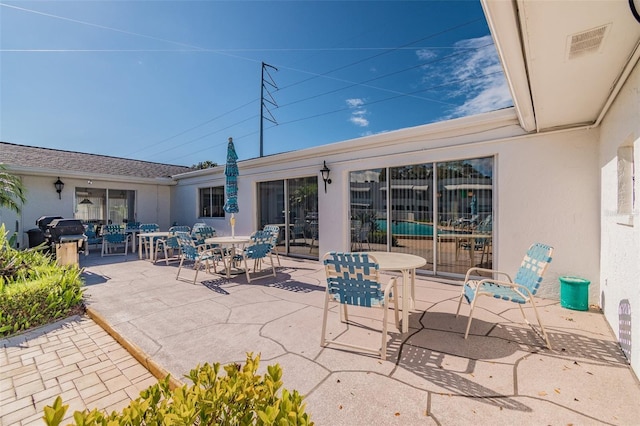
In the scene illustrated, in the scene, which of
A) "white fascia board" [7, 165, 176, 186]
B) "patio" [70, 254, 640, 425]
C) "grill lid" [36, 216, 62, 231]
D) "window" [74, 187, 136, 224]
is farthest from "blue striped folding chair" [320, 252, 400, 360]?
"window" [74, 187, 136, 224]

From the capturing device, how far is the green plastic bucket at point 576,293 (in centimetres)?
379

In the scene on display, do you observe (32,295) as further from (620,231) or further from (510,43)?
(620,231)

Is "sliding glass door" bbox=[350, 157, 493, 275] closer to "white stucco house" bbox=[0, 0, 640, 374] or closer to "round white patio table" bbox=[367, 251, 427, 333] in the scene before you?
"white stucco house" bbox=[0, 0, 640, 374]

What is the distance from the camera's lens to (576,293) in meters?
3.82

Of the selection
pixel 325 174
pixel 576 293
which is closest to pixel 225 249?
pixel 325 174

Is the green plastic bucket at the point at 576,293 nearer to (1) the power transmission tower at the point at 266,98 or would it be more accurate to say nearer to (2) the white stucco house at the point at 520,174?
(2) the white stucco house at the point at 520,174

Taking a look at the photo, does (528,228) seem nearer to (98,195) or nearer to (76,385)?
(76,385)

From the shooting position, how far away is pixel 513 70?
8.29 feet

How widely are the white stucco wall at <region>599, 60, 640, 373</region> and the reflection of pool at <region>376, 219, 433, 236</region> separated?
248 centimetres

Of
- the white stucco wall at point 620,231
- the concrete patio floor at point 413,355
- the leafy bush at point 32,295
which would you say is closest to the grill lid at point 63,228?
the leafy bush at point 32,295

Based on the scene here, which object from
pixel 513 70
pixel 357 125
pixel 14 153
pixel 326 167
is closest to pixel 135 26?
pixel 326 167

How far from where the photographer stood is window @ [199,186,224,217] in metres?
10.5

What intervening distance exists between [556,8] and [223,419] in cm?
295

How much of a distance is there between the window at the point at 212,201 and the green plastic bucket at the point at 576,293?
9.55m
